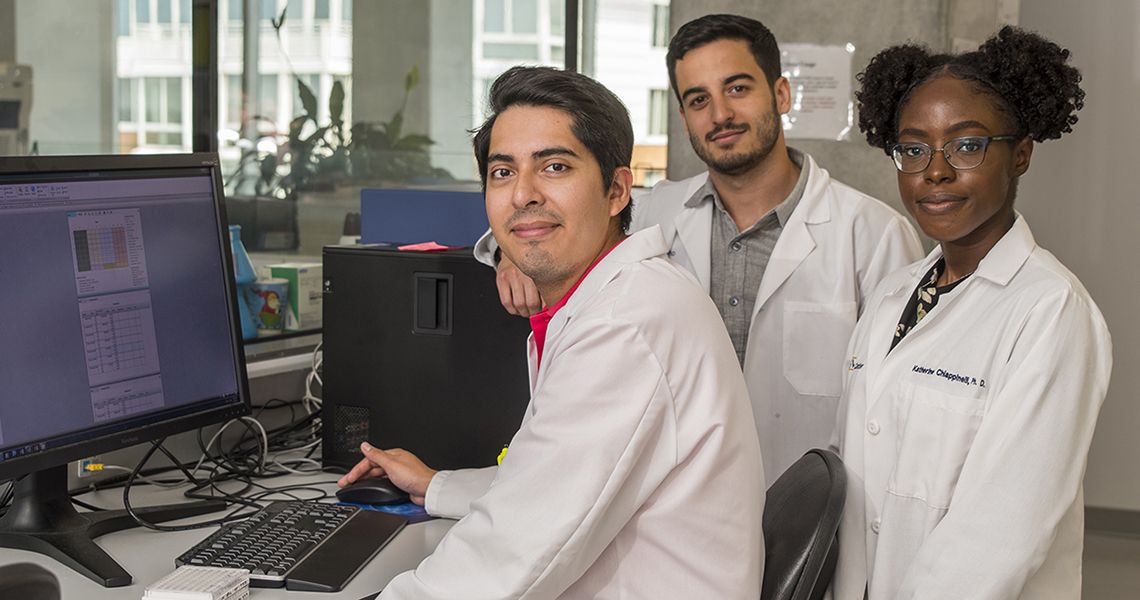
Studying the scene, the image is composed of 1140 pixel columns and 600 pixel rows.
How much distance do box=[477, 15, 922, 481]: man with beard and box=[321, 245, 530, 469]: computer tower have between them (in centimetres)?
50

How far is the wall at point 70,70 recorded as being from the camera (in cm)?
230

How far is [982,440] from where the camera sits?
145cm

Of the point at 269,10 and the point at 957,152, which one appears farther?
the point at 269,10

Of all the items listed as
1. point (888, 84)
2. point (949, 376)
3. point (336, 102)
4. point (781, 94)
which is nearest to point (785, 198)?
point (781, 94)

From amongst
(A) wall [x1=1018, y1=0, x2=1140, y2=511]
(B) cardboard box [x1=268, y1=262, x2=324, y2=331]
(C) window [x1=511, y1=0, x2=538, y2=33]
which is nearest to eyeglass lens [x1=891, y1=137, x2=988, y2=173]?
(B) cardboard box [x1=268, y1=262, x2=324, y2=331]

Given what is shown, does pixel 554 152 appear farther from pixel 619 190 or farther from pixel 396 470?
pixel 396 470

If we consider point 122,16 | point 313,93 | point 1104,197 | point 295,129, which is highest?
point 122,16

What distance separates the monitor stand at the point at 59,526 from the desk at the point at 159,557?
0.5 inches

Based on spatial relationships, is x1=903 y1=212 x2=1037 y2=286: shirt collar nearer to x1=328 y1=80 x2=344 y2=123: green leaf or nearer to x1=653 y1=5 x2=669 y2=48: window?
x1=328 y1=80 x2=344 y2=123: green leaf

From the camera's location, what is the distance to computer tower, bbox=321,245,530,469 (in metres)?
1.90

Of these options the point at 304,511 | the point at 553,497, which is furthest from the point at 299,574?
the point at 553,497

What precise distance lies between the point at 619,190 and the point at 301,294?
1.19m

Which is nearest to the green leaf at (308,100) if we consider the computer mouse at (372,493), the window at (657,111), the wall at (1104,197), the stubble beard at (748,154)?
the stubble beard at (748,154)

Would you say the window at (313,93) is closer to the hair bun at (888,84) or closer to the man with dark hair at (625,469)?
the hair bun at (888,84)
